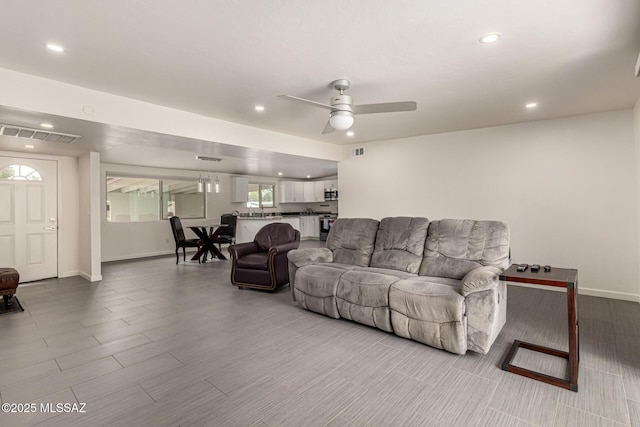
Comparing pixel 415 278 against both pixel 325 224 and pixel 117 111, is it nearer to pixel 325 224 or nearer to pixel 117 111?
pixel 117 111

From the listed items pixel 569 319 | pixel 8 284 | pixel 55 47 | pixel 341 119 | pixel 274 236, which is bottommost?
pixel 8 284

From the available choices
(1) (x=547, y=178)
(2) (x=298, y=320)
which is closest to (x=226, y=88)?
(2) (x=298, y=320)

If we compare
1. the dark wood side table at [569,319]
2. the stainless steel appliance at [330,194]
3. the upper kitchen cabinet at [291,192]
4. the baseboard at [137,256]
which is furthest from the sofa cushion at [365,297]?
the upper kitchen cabinet at [291,192]

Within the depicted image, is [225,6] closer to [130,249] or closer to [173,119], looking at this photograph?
[173,119]

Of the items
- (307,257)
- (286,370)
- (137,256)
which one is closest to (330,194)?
(137,256)

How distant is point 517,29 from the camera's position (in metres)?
2.19

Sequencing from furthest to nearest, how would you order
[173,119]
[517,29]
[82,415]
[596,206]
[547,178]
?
[547,178], [596,206], [173,119], [517,29], [82,415]

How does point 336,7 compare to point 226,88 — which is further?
point 226,88

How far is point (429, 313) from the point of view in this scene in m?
2.54

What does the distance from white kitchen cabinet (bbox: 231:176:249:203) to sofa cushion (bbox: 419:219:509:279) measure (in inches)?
279

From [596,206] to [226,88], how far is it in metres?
4.91

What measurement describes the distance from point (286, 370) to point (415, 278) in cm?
148

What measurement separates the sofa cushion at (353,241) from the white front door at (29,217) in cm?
515

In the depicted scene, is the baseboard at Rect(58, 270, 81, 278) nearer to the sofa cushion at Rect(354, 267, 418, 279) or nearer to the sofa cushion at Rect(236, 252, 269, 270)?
the sofa cushion at Rect(236, 252, 269, 270)
